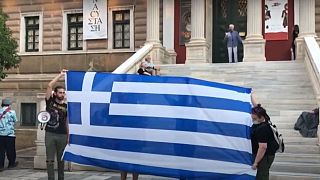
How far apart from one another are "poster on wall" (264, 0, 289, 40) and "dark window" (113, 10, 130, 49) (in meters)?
6.87

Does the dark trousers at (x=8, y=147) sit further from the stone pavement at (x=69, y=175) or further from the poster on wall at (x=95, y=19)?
the poster on wall at (x=95, y=19)

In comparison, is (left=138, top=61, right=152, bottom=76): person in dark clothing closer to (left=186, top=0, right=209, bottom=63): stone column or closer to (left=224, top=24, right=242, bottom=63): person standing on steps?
(left=186, top=0, right=209, bottom=63): stone column

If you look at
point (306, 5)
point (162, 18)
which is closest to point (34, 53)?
point (162, 18)

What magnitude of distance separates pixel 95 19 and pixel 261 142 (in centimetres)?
1915

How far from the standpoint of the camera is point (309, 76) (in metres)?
16.0

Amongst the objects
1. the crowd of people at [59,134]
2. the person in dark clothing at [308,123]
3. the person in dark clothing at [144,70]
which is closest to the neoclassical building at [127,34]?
the person in dark clothing at [144,70]

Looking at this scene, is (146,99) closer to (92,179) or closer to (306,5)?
(92,179)

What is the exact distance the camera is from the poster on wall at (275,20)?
21641 millimetres

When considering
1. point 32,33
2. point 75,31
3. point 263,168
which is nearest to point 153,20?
point 75,31

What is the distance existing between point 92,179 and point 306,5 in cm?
1377

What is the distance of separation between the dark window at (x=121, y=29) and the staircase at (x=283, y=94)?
5971 millimetres

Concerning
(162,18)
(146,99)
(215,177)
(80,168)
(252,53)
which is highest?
(162,18)

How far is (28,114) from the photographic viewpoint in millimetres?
24109

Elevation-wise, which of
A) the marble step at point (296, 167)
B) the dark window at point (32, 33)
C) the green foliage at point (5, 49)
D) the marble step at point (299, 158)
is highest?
the dark window at point (32, 33)
